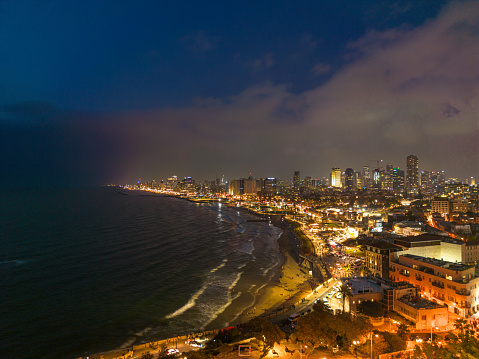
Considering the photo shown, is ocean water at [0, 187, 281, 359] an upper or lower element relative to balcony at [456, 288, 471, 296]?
lower

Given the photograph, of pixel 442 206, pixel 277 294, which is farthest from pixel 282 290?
pixel 442 206

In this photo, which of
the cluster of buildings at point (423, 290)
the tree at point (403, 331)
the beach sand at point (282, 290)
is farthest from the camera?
the beach sand at point (282, 290)

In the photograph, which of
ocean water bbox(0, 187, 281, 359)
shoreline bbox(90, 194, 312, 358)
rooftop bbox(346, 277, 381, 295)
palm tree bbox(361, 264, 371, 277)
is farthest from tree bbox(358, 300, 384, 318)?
palm tree bbox(361, 264, 371, 277)

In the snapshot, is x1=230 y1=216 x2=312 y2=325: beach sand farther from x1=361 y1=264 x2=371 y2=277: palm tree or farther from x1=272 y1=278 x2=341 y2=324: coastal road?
x1=361 y1=264 x2=371 y2=277: palm tree

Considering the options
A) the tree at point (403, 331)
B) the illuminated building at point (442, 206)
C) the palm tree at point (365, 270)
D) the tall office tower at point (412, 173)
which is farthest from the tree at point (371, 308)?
the tall office tower at point (412, 173)

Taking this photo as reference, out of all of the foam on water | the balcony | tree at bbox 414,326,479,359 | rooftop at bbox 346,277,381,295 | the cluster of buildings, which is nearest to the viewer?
tree at bbox 414,326,479,359

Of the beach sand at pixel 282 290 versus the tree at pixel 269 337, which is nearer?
the tree at pixel 269 337

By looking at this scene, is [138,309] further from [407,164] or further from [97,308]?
[407,164]

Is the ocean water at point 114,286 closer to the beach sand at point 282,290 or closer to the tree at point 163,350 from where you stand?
the beach sand at point 282,290

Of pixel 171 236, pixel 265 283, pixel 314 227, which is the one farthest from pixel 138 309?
pixel 314 227

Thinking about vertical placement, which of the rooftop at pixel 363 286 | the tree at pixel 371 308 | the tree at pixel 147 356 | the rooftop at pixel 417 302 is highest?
the rooftop at pixel 363 286
